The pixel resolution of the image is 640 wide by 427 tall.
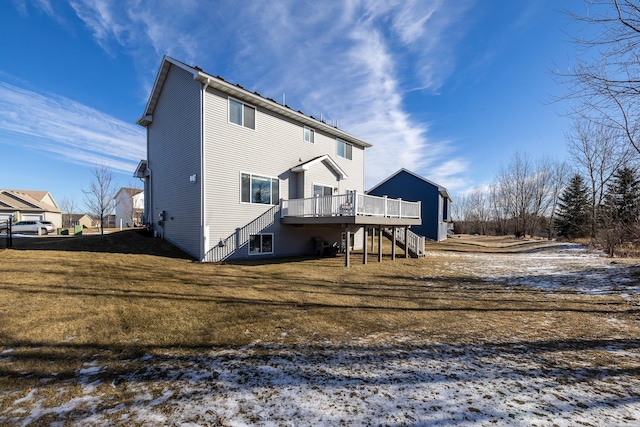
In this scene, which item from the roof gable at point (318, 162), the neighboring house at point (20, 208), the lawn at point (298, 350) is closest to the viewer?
the lawn at point (298, 350)

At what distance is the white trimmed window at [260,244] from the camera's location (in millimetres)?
13173

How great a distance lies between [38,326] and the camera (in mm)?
4773

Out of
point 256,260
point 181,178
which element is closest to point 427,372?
point 256,260

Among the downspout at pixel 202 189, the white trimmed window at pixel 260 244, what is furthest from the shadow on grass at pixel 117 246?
the white trimmed window at pixel 260 244

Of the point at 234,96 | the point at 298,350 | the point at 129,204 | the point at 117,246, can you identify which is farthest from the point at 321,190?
the point at 129,204

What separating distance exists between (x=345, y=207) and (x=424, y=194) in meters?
18.3

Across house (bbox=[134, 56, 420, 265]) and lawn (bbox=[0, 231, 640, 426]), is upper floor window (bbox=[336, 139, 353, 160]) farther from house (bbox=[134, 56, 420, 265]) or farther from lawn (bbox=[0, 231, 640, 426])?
lawn (bbox=[0, 231, 640, 426])

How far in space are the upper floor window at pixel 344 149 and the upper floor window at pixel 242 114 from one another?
6266 mm

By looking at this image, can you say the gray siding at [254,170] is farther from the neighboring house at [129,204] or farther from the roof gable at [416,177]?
the neighboring house at [129,204]

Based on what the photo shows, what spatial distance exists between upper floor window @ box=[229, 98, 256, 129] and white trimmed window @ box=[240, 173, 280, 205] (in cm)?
232

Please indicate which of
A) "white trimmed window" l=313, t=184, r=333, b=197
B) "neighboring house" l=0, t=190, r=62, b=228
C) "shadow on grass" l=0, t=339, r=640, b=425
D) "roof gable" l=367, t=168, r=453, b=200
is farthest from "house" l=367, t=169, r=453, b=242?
"neighboring house" l=0, t=190, r=62, b=228

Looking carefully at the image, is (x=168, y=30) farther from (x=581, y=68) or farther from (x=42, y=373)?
(x=581, y=68)

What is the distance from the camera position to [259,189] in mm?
13477

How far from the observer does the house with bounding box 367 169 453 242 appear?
1064 inches
